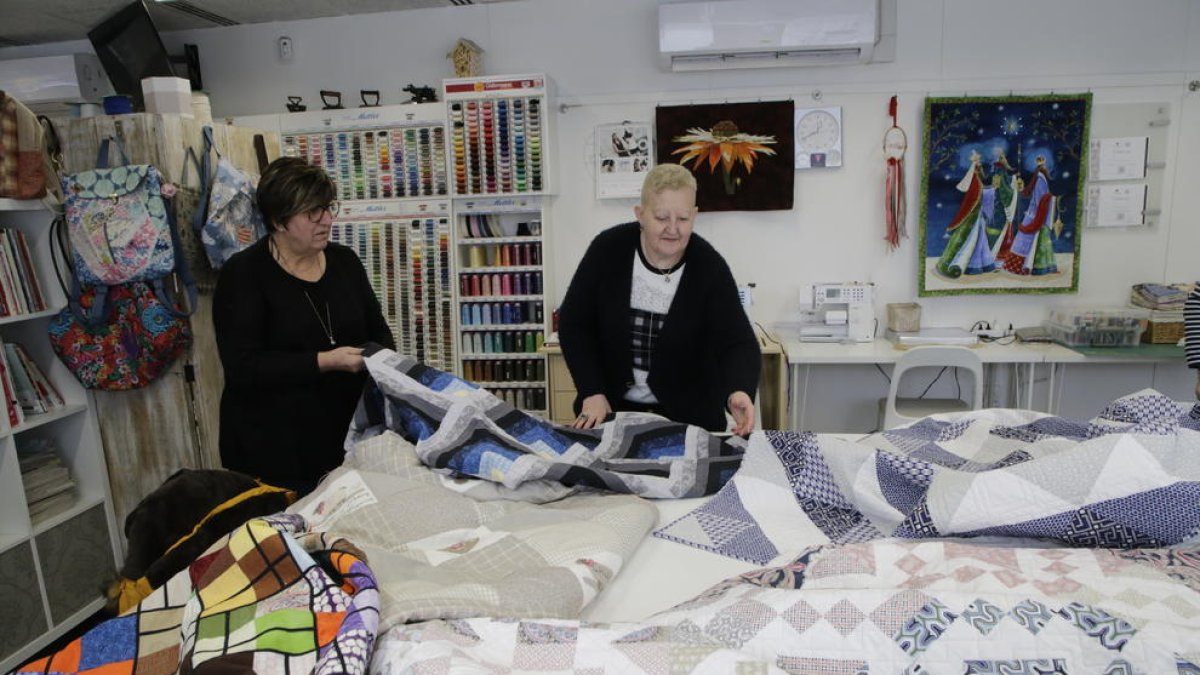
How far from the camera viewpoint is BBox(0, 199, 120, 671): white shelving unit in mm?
2518

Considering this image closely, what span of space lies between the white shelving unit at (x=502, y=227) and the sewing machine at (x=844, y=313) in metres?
1.47

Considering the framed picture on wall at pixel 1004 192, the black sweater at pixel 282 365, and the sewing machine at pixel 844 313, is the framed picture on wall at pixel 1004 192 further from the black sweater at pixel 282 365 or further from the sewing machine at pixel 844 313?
the black sweater at pixel 282 365

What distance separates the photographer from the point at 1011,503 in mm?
1222

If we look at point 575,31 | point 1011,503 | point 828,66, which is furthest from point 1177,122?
point 1011,503

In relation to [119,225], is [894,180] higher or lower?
higher

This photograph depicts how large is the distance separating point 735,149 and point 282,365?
284cm

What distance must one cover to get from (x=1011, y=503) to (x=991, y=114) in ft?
A: 10.9

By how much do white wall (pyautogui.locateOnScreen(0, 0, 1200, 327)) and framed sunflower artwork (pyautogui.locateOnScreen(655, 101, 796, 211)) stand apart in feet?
0.29

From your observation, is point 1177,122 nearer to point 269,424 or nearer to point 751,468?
point 751,468

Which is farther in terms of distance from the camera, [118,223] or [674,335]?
[118,223]

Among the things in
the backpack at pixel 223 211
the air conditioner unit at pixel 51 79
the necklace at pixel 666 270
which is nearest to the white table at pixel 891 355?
the necklace at pixel 666 270

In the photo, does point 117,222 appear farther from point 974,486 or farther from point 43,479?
point 974,486

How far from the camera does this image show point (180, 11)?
4109mm

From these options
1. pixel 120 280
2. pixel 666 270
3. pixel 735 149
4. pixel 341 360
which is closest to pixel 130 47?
pixel 120 280
